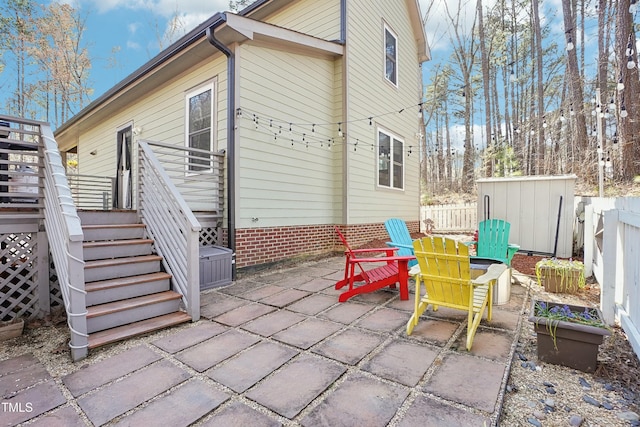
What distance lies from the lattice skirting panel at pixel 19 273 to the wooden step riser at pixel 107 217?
574 millimetres

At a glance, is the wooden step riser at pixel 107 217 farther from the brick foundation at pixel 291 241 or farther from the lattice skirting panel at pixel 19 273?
the brick foundation at pixel 291 241

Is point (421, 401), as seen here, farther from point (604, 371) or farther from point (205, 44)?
point (205, 44)

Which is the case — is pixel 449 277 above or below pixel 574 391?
above

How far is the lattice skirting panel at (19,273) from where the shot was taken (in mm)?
3076

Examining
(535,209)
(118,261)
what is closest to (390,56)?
(535,209)

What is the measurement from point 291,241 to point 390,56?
20.6ft

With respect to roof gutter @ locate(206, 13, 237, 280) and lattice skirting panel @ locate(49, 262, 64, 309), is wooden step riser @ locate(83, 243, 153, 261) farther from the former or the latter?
roof gutter @ locate(206, 13, 237, 280)

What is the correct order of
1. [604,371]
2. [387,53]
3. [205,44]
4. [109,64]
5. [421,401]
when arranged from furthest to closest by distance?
[109,64] < [387,53] < [205,44] < [604,371] < [421,401]

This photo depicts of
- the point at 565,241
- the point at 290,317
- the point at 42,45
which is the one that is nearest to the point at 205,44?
the point at 290,317

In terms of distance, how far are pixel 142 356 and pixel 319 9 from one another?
300 inches

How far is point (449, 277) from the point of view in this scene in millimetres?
2650

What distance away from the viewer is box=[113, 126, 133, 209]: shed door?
7727 millimetres

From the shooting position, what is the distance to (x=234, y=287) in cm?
440

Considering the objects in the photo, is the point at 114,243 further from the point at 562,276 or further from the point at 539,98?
the point at 539,98
